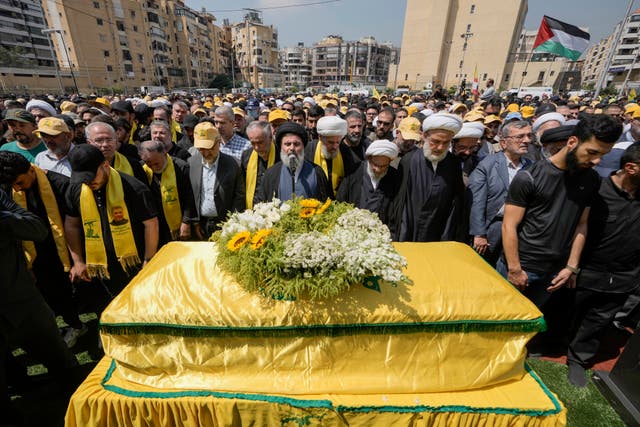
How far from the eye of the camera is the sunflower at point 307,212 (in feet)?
6.17

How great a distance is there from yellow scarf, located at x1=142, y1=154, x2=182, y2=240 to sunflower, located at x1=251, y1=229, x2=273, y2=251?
6.69ft

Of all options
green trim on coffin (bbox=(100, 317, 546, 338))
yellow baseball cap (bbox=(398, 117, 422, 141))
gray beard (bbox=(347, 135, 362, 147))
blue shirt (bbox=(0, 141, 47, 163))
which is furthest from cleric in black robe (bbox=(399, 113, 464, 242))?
blue shirt (bbox=(0, 141, 47, 163))

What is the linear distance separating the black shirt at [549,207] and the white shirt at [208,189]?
3.01 meters

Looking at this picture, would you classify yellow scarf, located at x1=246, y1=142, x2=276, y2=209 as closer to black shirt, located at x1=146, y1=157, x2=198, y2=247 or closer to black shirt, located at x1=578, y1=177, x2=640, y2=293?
black shirt, located at x1=146, y1=157, x2=198, y2=247

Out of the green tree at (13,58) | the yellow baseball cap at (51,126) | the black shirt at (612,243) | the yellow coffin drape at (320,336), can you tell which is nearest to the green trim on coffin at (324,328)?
the yellow coffin drape at (320,336)

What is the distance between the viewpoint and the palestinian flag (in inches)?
583

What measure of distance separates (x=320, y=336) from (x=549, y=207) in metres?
2.04

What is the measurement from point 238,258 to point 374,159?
1.80 meters

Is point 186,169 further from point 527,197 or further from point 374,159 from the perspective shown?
point 527,197

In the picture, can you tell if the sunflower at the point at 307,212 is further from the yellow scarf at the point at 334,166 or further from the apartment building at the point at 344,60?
the apartment building at the point at 344,60

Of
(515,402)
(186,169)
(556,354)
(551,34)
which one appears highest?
(551,34)

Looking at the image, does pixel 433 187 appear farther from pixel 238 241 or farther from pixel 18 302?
pixel 18 302

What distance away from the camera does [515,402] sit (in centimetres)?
173

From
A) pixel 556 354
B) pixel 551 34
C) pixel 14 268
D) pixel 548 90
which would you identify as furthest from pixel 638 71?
pixel 14 268
